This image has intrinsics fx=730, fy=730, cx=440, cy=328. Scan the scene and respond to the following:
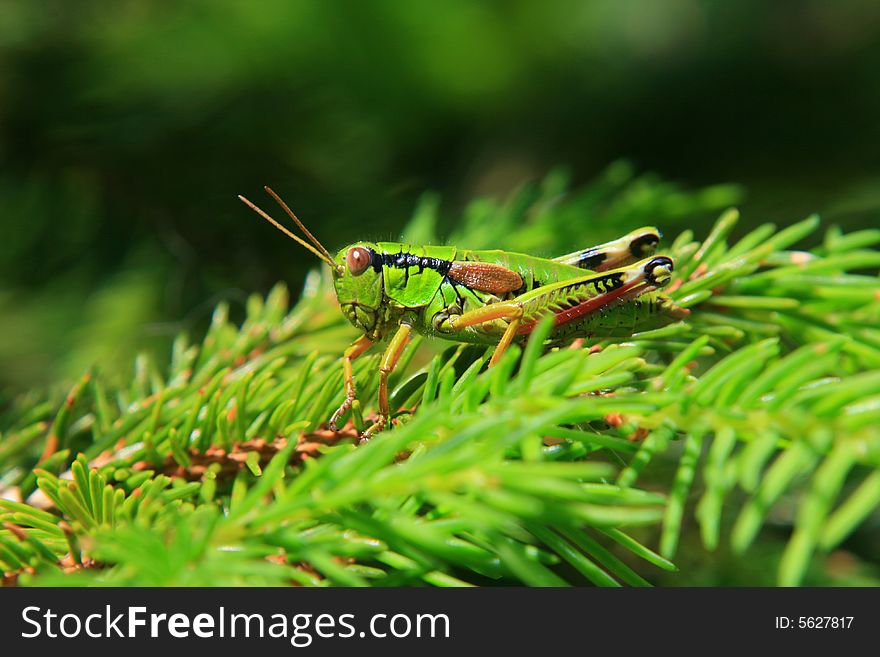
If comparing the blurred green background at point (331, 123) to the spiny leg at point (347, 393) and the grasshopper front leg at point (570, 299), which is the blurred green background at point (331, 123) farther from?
the spiny leg at point (347, 393)

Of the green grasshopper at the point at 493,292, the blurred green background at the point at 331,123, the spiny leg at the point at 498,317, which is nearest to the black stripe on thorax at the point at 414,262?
the green grasshopper at the point at 493,292

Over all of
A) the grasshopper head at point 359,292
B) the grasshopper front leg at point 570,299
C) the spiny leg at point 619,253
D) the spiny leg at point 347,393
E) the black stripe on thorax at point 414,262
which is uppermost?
the black stripe on thorax at point 414,262

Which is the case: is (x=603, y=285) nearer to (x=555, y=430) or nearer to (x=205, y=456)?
(x=555, y=430)

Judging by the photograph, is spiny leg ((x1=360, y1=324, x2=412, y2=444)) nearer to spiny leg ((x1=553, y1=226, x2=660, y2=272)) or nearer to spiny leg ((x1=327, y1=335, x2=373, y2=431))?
spiny leg ((x1=327, y1=335, x2=373, y2=431))

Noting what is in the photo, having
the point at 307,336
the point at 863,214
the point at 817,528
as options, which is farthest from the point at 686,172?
the point at 817,528

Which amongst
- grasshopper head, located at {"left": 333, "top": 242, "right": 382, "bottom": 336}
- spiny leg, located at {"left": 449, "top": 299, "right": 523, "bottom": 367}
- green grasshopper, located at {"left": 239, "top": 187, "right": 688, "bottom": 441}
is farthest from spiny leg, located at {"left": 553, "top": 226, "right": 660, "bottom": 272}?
grasshopper head, located at {"left": 333, "top": 242, "right": 382, "bottom": 336}

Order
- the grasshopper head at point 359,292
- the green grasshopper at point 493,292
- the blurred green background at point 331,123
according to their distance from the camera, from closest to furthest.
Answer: the green grasshopper at point 493,292 → the grasshopper head at point 359,292 → the blurred green background at point 331,123
